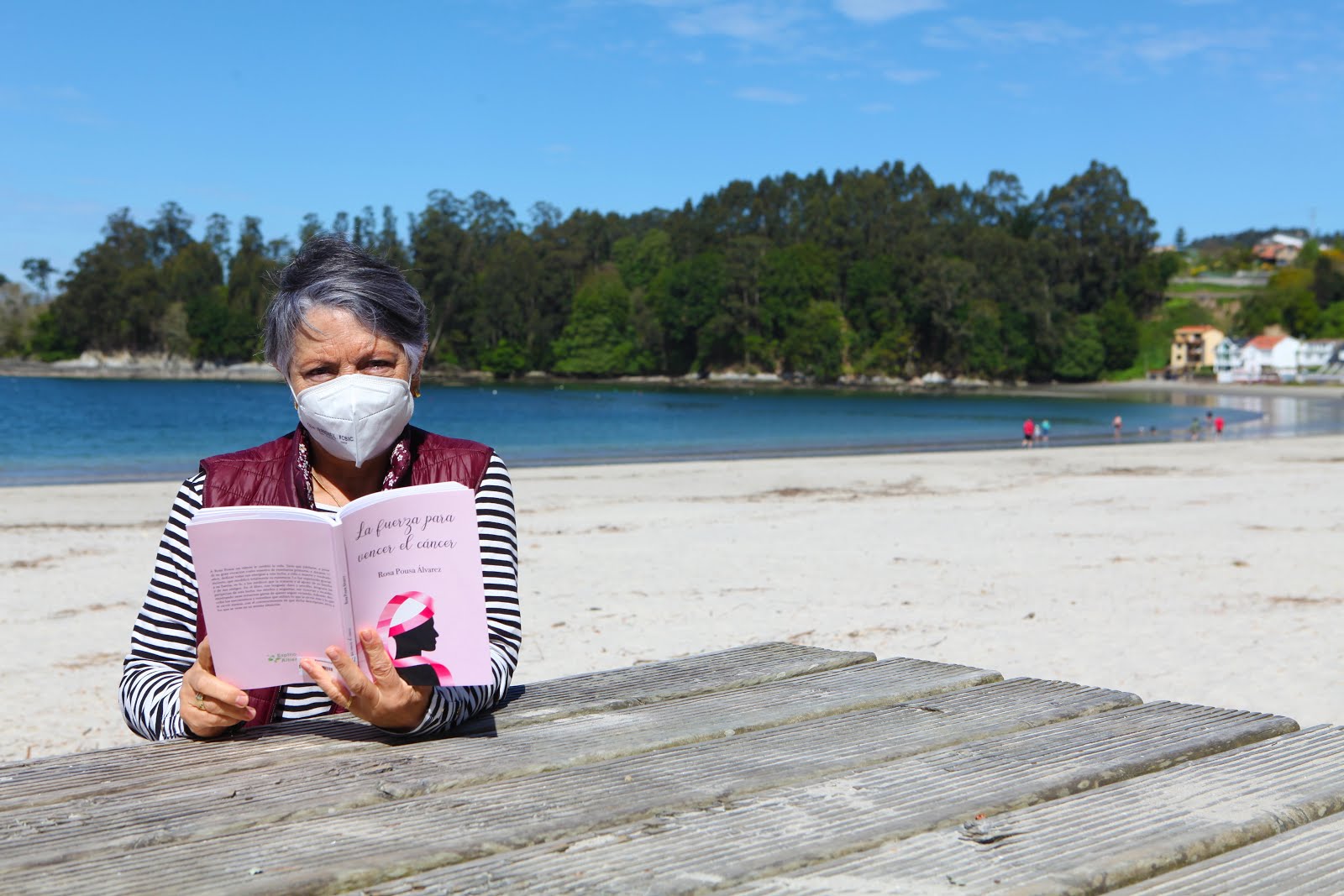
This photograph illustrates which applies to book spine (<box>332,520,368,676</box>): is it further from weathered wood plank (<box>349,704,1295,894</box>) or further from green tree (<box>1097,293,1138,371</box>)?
green tree (<box>1097,293,1138,371</box>)

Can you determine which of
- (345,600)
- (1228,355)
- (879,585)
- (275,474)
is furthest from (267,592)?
(1228,355)

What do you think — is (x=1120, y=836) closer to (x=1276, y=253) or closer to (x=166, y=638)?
(x=166, y=638)

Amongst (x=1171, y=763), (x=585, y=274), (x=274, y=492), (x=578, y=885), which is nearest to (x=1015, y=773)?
(x=1171, y=763)

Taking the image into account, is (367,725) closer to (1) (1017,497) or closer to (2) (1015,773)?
(2) (1015,773)

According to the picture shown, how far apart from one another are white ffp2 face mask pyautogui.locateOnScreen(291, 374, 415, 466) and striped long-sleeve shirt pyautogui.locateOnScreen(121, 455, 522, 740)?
0.27m

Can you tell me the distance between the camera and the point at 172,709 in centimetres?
238

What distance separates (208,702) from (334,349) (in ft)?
2.40

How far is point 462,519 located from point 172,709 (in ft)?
2.93

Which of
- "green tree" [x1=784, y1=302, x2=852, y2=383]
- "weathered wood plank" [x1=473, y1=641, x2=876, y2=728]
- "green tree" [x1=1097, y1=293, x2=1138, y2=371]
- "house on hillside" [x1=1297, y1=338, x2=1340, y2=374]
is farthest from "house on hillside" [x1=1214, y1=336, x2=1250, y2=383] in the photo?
"weathered wood plank" [x1=473, y1=641, x2=876, y2=728]

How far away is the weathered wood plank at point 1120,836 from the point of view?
147 cm

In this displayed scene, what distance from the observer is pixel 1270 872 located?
5.00 ft

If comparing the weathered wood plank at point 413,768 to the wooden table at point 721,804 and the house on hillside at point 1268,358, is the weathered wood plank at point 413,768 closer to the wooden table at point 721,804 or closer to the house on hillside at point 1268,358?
the wooden table at point 721,804

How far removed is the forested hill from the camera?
112m

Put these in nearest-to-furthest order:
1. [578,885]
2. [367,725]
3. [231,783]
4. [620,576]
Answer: [578,885] < [231,783] < [367,725] < [620,576]
